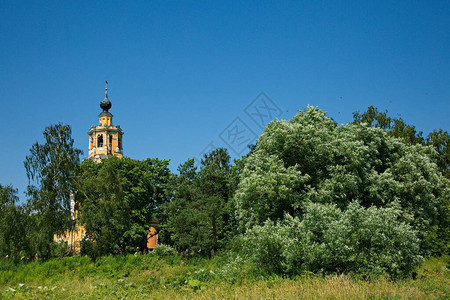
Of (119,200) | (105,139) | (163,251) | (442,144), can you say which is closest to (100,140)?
(105,139)

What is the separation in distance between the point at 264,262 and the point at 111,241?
62.0 ft

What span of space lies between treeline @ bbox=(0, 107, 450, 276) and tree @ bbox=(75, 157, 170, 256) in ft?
0.43

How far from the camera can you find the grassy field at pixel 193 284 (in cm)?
1220

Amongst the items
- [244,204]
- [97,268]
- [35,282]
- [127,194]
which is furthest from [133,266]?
[127,194]

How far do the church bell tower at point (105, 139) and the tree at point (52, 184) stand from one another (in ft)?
84.0

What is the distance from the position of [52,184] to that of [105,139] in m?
28.2

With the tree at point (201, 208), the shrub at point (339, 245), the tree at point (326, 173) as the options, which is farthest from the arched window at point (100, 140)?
the shrub at point (339, 245)

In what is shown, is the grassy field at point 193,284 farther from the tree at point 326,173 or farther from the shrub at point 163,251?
the shrub at point 163,251

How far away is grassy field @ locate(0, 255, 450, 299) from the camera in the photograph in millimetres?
12195

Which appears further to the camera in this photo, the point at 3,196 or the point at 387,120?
the point at 387,120

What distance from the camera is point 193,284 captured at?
15656 mm

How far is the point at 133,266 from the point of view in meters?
25.2

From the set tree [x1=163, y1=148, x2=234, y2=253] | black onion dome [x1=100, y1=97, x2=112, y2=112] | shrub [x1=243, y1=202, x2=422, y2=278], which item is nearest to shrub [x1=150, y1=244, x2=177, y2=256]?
tree [x1=163, y1=148, x2=234, y2=253]

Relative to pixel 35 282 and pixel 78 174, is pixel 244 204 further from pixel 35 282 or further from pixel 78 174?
pixel 78 174
